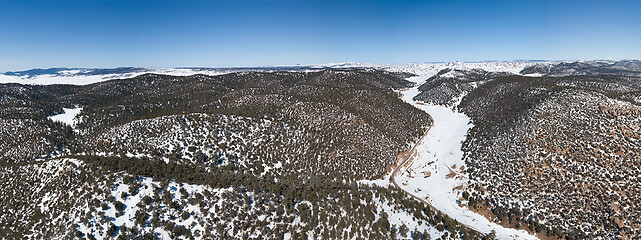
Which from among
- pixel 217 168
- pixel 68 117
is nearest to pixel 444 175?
pixel 217 168

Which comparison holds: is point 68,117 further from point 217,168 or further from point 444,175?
→ point 444,175

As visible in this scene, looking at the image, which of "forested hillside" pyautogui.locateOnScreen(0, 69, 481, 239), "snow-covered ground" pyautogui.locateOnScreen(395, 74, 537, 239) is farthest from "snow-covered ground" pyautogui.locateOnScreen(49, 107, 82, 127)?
"snow-covered ground" pyautogui.locateOnScreen(395, 74, 537, 239)

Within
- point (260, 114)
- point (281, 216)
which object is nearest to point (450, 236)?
point (281, 216)

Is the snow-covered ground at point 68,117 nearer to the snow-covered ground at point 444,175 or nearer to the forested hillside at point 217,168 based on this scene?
the forested hillside at point 217,168

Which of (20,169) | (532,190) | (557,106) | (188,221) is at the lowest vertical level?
(532,190)

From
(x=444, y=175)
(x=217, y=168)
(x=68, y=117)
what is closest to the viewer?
(x=217, y=168)

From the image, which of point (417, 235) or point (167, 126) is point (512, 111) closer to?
point (417, 235)

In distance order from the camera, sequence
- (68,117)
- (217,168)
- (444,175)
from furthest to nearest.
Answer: (68,117), (444,175), (217,168)
